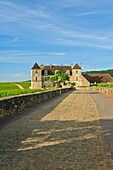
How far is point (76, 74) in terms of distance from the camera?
4628 inches

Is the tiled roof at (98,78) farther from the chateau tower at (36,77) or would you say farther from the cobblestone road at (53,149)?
the cobblestone road at (53,149)

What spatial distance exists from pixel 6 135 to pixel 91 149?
265 cm

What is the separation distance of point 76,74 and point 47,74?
38.6ft

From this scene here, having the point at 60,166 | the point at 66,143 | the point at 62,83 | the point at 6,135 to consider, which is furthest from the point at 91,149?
the point at 62,83

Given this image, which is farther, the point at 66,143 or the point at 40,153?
the point at 66,143

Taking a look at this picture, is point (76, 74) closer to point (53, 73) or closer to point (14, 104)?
point (53, 73)

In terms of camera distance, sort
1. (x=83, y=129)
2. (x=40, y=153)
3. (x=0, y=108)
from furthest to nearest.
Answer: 1. (x=0, y=108)
2. (x=83, y=129)
3. (x=40, y=153)

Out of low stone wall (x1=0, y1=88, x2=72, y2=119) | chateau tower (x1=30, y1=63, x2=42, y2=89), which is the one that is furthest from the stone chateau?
low stone wall (x1=0, y1=88, x2=72, y2=119)

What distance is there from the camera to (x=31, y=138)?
772cm

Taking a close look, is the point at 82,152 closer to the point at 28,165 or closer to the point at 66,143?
the point at 66,143

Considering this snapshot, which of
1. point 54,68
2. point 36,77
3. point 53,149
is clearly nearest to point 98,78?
point 54,68

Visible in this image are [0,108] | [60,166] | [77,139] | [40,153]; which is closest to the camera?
[60,166]

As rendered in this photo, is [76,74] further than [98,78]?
No

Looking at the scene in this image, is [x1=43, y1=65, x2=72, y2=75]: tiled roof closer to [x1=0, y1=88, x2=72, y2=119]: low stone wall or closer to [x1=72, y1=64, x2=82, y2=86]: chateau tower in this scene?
[x1=72, y1=64, x2=82, y2=86]: chateau tower
